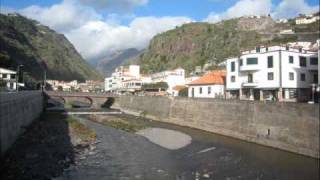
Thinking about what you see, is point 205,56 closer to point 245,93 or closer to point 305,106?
point 245,93

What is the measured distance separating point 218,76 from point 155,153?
40.8 m

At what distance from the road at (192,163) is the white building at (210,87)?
28.7m

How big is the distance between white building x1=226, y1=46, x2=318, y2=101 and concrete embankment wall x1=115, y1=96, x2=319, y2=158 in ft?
30.5

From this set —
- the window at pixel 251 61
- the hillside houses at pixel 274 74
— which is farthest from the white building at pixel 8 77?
the window at pixel 251 61

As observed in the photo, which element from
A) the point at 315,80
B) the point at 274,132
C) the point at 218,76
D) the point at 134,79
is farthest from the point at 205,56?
the point at 274,132

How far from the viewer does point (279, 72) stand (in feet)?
188

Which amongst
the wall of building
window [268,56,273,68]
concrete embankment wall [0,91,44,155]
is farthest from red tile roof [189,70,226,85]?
concrete embankment wall [0,91,44,155]

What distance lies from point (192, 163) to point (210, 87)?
42.3 meters

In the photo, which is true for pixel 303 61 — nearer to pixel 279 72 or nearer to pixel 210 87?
pixel 279 72

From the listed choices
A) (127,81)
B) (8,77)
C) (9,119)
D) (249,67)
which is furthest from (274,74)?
(127,81)

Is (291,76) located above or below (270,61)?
below

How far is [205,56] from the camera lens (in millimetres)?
188875

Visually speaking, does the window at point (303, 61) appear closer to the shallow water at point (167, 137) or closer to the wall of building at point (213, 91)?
the wall of building at point (213, 91)

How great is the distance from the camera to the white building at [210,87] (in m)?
73.6
